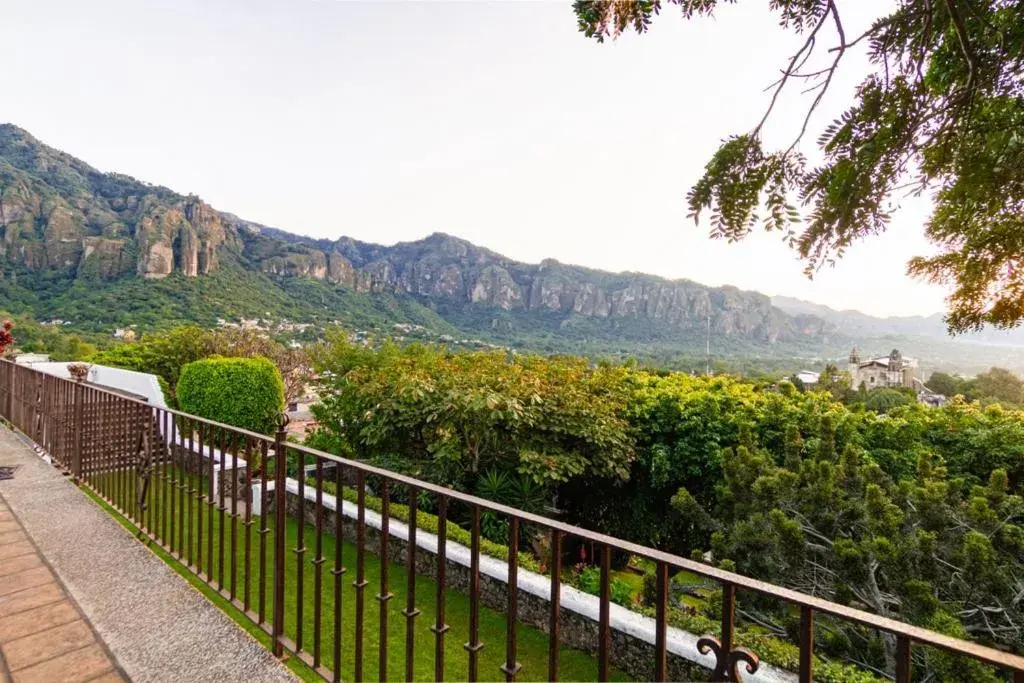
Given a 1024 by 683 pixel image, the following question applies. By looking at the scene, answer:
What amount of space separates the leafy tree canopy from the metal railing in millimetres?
1654

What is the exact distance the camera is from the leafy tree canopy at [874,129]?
2082 millimetres

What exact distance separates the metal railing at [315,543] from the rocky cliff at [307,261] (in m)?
44.1

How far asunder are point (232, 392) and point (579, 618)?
8.71m

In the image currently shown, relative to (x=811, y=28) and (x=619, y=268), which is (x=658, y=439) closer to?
(x=811, y=28)

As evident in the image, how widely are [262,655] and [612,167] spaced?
8.93 meters

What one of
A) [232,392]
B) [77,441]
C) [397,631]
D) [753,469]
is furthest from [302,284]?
[753,469]

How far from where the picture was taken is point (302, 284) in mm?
53188

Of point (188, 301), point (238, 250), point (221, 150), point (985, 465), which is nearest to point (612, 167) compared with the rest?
point (985, 465)

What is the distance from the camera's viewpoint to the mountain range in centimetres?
3900

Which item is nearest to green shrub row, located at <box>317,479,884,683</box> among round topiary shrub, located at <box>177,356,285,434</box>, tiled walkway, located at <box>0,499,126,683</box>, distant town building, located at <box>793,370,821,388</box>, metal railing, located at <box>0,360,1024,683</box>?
metal railing, located at <box>0,360,1024,683</box>

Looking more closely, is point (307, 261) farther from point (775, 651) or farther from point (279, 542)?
point (775, 651)

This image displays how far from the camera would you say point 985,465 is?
557 cm

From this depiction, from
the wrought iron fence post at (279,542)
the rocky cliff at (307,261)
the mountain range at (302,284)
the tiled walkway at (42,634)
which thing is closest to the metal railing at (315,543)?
the wrought iron fence post at (279,542)

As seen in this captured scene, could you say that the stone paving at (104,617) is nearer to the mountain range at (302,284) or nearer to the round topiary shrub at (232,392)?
the round topiary shrub at (232,392)
